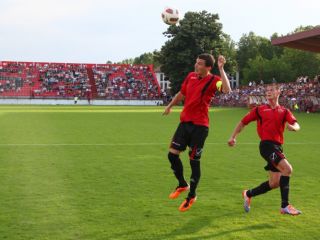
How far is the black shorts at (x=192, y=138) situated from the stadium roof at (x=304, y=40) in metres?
32.0

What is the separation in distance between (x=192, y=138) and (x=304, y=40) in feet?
119

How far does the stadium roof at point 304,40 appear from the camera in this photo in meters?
38.1

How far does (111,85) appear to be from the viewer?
76.6 meters

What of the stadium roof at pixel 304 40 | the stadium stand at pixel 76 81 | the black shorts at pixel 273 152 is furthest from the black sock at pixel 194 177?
the stadium stand at pixel 76 81

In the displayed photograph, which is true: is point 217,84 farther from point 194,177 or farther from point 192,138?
point 194,177

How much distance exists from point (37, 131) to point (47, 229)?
1541 centimetres

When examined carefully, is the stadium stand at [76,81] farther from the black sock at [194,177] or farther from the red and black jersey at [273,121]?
the red and black jersey at [273,121]

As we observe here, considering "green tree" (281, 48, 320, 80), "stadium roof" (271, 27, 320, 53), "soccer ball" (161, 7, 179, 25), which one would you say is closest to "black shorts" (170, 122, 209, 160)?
"soccer ball" (161, 7, 179, 25)

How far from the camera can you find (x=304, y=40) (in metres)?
41.3

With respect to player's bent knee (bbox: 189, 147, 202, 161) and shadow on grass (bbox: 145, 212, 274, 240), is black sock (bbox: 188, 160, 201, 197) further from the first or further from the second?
shadow on grass (bbox: 145, 212, 274, 240)

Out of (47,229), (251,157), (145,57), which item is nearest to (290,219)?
(47,229)

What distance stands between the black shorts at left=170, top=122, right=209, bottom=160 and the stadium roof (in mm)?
31984

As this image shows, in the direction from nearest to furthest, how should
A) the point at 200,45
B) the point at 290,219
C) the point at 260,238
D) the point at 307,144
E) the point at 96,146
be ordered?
1. the point at 260,238
2. the point at 290,219
3. the point at 96,146
4. the point at 307,144
5. the point at 200,45

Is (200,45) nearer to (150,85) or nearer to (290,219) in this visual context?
(150,85)
